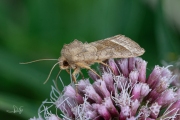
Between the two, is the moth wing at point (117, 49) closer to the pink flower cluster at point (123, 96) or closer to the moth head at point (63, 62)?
the pink flower cluster at point (123, 96)

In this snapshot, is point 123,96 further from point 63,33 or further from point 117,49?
point 63,33

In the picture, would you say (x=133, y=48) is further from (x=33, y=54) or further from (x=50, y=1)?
(x=50, y=1)

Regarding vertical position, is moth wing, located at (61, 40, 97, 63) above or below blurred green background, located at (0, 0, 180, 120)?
below

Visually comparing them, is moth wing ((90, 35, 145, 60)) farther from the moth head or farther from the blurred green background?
the blurred green background

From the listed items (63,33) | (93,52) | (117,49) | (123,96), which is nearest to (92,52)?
(93,52)

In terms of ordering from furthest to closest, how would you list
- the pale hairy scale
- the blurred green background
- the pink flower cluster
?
1. the blurred green background
2. the pale hairy scale
3. the pink flower cluster

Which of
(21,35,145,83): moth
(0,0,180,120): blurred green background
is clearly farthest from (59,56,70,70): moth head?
(0,0,180,120): blurred green background
